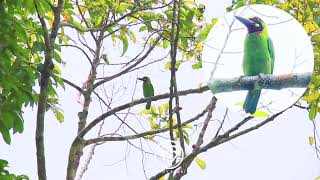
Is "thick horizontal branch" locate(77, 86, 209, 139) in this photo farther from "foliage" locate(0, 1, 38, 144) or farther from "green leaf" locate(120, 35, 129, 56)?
"green leaf" locate(120, 35, 129, 56)

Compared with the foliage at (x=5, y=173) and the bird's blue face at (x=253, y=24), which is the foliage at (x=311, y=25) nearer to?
the bird's blue face at (x=253, y=24)

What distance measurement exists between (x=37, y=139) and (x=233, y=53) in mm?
758

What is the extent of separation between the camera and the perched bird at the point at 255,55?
3.95ft

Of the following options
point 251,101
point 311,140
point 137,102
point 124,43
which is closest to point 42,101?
point 137,102

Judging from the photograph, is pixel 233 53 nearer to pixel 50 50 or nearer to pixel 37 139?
pixel 50 50

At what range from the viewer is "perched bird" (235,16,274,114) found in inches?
47.4

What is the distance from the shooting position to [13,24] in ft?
5.13

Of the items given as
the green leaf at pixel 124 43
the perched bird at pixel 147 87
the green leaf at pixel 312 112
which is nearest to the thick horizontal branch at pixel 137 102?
the perched bird at pixel 147 87

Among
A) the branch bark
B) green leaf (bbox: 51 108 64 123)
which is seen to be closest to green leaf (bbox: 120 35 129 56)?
green leaf (bbox: 51 108 64 123)

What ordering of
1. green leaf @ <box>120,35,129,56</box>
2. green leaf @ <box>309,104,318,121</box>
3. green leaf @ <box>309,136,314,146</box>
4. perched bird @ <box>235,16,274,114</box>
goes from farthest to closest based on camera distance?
green leaf @ <box>120,35,129,56</box> → green leaf @ <box>309,136,314,146</box> → green leaf @ <box>309,104,318,121</box> → perched bird @ <box>235,16,274,114</box>

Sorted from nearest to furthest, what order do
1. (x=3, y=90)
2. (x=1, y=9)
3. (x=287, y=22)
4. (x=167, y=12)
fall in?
(x=287, y=22)
(x=1, y=9)
(x=3, y=90)
(x=167, y=12)

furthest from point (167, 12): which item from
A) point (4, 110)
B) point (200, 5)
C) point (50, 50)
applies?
point (4, 110)

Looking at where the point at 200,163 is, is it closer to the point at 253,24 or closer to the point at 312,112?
the point at 312,112

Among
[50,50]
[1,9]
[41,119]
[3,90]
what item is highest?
[1,9]
